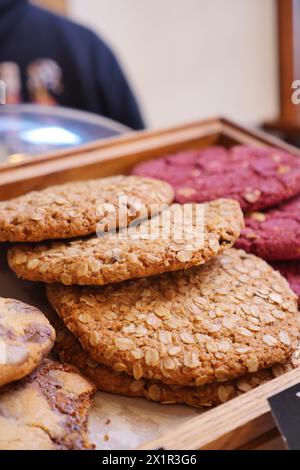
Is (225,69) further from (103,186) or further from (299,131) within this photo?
(103,186)

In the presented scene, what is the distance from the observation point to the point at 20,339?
960 mm

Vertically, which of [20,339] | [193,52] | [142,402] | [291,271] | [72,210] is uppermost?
[193,52]

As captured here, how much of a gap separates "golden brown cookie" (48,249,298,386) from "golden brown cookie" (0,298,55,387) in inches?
4.3

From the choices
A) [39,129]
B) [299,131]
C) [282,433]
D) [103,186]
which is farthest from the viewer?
[299,131]

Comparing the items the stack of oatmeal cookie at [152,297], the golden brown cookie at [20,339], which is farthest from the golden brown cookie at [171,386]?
the golden brown cookie at [20,339]

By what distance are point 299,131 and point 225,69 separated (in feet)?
3.06

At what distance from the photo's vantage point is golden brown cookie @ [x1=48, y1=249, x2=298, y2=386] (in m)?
1.05

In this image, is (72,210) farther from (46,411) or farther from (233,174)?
(233,174)

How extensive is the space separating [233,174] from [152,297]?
0.57m

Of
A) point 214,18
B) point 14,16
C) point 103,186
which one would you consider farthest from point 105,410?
point 214,18

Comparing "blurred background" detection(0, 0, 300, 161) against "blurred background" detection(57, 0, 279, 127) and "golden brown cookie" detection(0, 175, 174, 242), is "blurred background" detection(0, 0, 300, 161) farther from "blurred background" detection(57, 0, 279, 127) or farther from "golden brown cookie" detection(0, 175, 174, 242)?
"golden brown cookie" detection(0, 175, 174, 242)

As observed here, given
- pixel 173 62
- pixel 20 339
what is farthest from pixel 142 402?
pixel 173 62

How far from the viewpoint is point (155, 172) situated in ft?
5.50

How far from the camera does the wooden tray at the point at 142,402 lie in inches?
33.9
